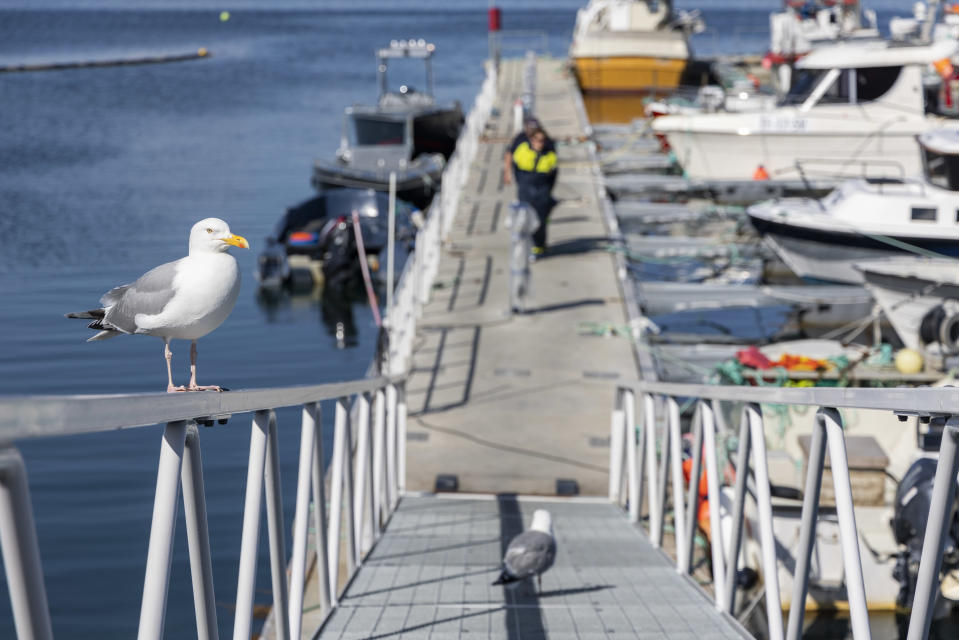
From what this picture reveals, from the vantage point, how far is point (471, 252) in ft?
50.1

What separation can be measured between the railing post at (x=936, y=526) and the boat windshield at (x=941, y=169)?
1425 centimetres

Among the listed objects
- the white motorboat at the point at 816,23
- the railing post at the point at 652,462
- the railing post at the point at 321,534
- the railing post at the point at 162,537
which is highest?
the white motorboat at the point at 816,23

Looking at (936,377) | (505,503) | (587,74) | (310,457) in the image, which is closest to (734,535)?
(310,457)

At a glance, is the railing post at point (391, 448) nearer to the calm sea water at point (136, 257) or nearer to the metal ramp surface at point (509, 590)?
the metal ramp surface at point (509, 590)

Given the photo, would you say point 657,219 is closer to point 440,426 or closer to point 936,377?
point 936,377

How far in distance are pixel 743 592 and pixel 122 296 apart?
5.93m

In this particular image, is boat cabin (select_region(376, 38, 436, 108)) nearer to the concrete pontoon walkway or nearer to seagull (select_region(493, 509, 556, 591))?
the concrete pontoon walkway

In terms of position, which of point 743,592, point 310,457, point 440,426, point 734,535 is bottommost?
point 743,592

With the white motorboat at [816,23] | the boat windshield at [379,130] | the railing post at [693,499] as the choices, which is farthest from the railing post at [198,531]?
the white motorboat at [816,23]

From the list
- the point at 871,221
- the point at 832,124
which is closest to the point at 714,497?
the point at 871,221

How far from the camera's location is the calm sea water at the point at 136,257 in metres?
9.04

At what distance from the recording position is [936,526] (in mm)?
2234

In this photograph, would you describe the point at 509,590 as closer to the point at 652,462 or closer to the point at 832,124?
the point at 652,462

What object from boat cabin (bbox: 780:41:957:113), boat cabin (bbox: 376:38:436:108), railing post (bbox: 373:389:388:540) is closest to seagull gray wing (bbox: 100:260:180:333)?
railing post (bbox: 373:389:388:540)
